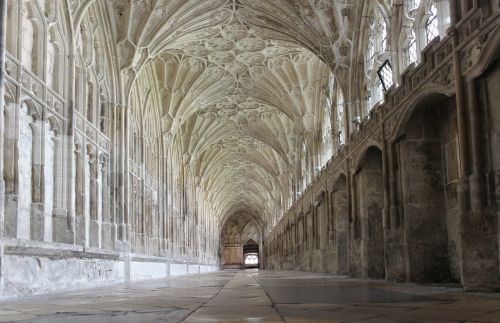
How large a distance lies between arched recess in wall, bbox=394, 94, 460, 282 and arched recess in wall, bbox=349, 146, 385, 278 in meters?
3.34

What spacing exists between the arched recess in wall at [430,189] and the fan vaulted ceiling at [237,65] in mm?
8017

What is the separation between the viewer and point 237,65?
2822cm

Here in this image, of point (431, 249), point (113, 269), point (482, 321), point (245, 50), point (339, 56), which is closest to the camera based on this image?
point (482, 321)

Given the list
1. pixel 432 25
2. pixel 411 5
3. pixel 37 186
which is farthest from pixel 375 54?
pixel 37 186

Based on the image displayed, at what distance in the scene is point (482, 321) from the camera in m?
3.76

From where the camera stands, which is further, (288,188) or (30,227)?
(288,188)

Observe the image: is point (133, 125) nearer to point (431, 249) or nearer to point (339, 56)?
point (339, 56)

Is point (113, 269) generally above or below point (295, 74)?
below

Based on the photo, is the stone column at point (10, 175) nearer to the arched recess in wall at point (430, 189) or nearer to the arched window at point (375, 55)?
the arched recess in wall at point (430, 189)

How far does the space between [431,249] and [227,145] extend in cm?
3230

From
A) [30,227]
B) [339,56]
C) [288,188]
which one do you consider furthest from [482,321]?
[288,188]

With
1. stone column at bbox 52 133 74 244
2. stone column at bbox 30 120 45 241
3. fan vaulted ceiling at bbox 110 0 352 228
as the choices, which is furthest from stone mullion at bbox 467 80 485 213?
fan vaulted ceiling at bbox 110 0 352 228

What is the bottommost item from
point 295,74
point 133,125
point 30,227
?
point 30,227

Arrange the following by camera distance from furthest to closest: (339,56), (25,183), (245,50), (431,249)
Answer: (245,50) → (339,56) → (25,183) → (431,249)
